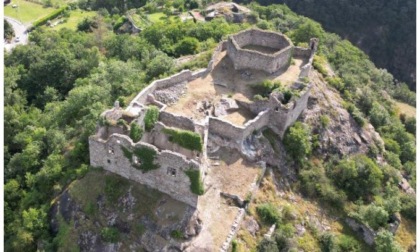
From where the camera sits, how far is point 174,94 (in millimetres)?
47219

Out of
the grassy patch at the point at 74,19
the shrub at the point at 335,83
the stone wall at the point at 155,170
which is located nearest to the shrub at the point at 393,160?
the shrub at the point at 335,83

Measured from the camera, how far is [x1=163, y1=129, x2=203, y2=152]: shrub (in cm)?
3781

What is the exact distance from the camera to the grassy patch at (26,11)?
104 m

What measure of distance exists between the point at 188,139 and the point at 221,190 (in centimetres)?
576

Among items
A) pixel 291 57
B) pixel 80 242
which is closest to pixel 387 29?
pixel 291 57

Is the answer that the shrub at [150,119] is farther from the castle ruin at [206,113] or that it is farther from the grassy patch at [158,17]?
the grassy patch at [158,17]

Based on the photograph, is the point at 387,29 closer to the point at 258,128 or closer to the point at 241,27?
the point at 241,27

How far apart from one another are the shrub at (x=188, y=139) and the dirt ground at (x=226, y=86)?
588 cm

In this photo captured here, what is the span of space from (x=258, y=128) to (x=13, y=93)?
37344 millimetres

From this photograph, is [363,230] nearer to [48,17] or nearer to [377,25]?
[48,17]

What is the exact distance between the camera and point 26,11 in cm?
10812

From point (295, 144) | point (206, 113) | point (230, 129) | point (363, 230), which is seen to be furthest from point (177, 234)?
point (363, 230)

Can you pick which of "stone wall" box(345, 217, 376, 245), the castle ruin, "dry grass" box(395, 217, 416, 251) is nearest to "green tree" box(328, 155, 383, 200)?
"stone wall" box(345, 217, 376, 245)

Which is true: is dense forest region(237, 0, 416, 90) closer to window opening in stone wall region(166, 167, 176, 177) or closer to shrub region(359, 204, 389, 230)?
shrub region(359, 204, 389, 230)
